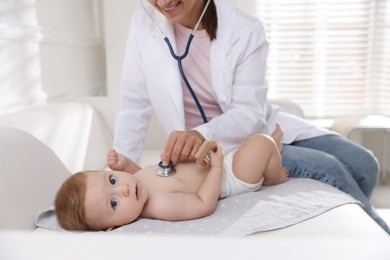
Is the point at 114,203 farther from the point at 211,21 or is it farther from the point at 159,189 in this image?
the point at 211,21

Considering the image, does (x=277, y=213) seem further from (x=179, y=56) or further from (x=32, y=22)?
(x=32, y=22)

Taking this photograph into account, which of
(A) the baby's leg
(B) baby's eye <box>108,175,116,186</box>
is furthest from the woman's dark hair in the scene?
(B) baby's eye <box>108,175,116,186</box>

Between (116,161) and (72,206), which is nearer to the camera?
(72,206)

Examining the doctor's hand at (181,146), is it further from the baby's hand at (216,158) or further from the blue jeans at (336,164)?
the blue jeans at (336,164)

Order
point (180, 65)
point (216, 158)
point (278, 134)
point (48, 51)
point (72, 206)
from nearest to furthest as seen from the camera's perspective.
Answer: point (72, 206) → point (216, 158) → point (180, 65) → point (278, 134) → point (48, 51)

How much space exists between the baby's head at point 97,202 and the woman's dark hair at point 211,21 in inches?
15.4

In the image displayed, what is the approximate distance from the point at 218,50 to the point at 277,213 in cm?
36

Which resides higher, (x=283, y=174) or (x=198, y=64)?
(x=198, y=64)

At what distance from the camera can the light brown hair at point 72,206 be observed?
0.61 meters

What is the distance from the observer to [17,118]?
0.88 metres

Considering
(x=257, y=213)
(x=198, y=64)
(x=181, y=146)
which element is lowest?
(x=257, y=213)

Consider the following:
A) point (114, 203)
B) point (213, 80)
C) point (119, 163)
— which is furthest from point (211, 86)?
point (114, 203)

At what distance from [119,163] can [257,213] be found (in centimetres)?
27

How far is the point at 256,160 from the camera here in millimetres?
780
